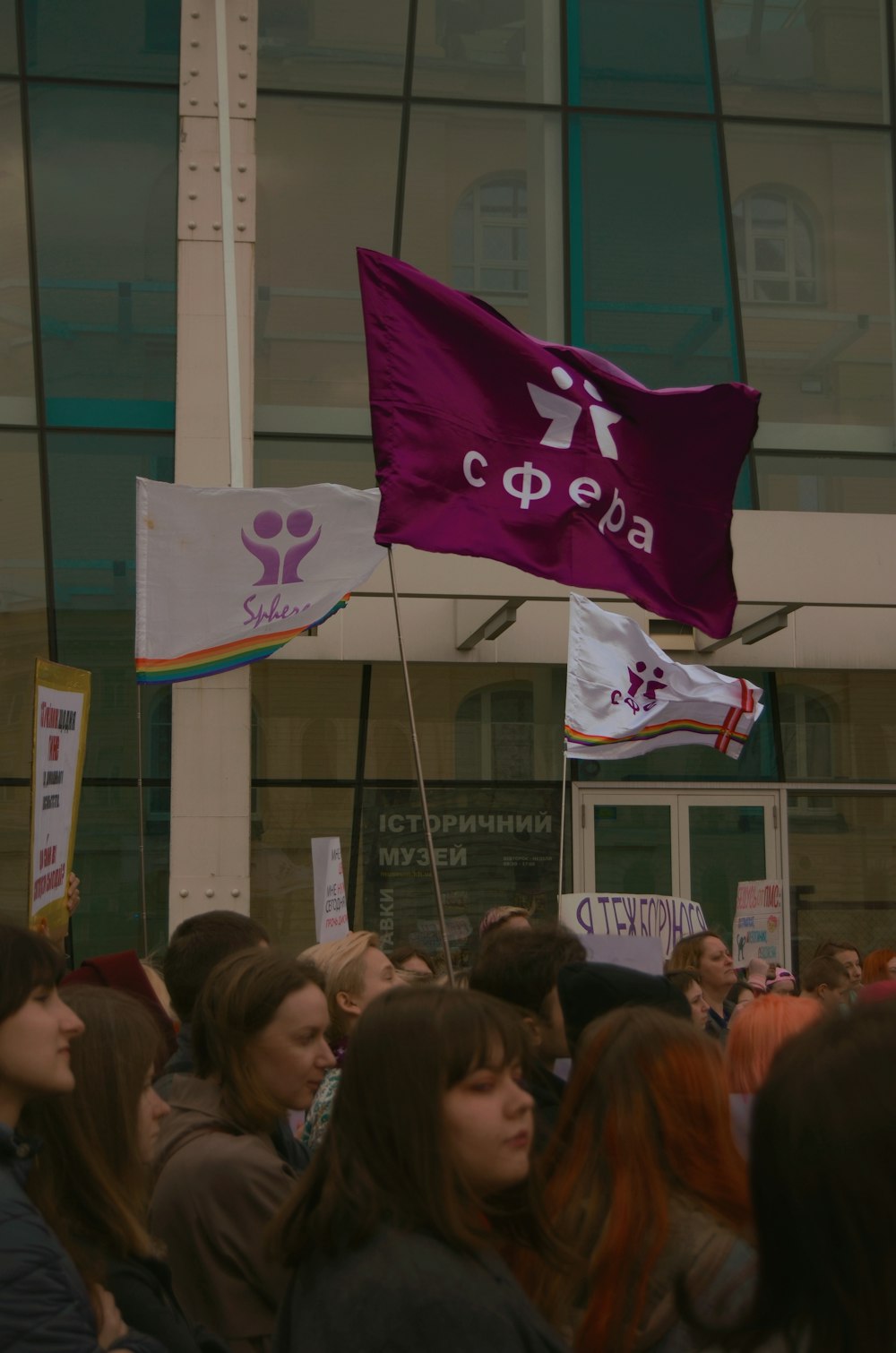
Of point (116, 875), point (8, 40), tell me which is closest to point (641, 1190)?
point (116, 875)

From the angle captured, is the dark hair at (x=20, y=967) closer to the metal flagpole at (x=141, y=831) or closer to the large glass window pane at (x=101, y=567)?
the metal flagpole at (x=141, y=831)

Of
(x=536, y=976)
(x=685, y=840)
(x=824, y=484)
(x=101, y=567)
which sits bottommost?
(x=685, y=840)

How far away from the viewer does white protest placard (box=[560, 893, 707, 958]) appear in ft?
30.3

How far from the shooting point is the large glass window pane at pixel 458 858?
1394cm

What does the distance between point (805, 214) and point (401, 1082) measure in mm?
14442

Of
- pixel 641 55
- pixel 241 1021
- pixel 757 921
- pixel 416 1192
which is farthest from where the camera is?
pixel 641 55

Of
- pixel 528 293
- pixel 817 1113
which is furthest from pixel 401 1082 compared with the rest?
pixel 528 293

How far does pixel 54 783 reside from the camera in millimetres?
6656

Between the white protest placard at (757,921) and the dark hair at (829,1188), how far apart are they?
9796 millimetres

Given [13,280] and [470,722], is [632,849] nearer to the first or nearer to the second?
[470,722]

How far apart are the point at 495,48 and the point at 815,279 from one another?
12.6ft

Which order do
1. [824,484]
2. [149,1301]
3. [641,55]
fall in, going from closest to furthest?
[149,1301] → [824,484] → [641,55]

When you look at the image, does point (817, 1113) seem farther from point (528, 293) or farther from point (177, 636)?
point (528, 293)

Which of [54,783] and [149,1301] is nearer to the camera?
[149,1301]
